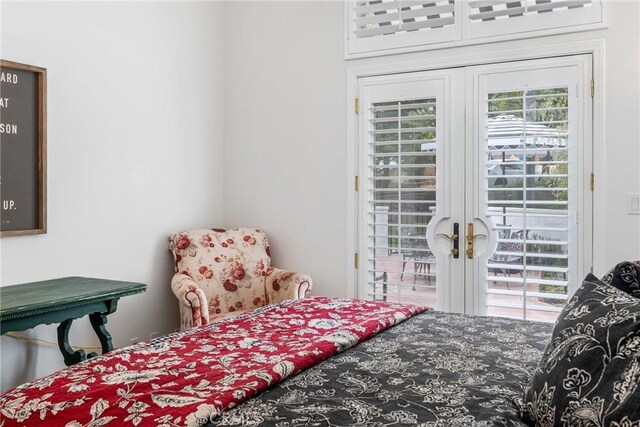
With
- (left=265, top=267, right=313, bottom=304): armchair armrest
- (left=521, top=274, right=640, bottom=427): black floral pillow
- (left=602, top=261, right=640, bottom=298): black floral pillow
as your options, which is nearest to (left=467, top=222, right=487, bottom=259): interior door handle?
(left=265, top=267, right=313, bottom=304): armchair armrest

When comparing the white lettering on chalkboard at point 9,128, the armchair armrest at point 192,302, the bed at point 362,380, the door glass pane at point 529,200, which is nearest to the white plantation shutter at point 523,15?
the door glass pane at point 529,200

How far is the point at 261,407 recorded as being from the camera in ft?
4.23

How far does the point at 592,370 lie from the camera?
109 centimetres

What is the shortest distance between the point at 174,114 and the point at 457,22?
1924 mm

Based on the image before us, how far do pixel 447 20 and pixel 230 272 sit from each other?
212cm

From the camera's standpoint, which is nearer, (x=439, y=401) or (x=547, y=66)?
(x=439, y=401)

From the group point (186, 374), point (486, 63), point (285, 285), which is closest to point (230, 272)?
point (285, 285)

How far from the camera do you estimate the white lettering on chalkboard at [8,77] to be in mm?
2656

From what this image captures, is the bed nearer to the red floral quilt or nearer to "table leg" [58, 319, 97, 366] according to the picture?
the red floral quilt

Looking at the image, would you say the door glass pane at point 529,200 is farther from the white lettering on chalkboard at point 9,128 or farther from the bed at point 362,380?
the white lettering on chalkboard at point 9,128

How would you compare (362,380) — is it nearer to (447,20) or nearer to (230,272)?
(230,272)

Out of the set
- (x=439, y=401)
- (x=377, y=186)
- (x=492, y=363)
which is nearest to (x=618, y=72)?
(x=377, y=186)

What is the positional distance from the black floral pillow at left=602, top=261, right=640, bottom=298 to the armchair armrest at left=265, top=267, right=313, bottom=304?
2.24m

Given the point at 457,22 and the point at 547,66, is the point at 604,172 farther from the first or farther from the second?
the point at 457,22
